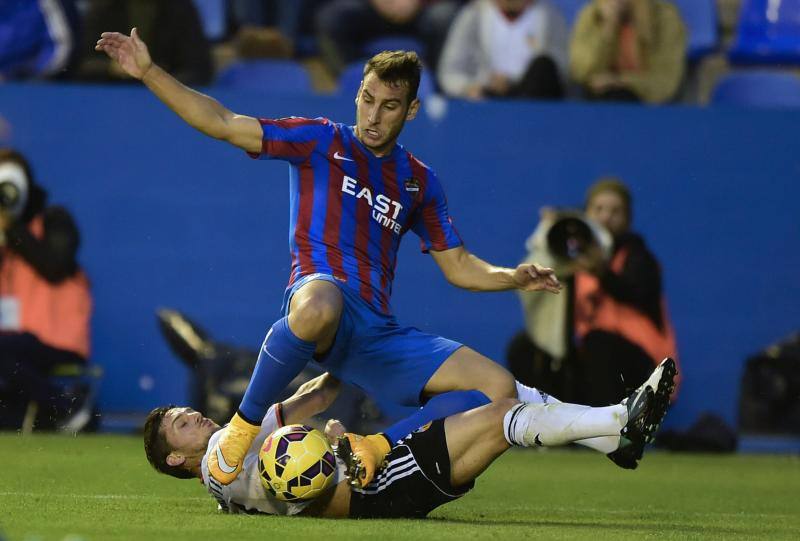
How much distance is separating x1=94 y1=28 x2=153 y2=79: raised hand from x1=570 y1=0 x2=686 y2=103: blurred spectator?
6.68 m

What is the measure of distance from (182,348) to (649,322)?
143 inches

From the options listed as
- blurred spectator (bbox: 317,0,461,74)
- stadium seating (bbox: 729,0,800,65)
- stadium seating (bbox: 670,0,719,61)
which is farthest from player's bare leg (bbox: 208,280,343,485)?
stadium seating (bbox: 729,0,800,65)

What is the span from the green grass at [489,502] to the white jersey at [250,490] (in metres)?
0.10

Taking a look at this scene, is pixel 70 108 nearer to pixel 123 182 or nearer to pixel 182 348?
pixel 123 182

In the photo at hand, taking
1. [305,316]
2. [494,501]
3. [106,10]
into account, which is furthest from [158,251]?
[305,316]

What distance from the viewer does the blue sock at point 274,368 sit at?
6.77 meters

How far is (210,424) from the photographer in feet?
22.9

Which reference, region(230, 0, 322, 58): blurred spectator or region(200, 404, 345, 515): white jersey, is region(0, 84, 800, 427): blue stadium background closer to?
region(230, 0, 322, 58): blurred spectator

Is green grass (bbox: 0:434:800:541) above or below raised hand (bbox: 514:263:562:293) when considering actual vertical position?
below

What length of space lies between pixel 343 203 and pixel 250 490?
1463mm

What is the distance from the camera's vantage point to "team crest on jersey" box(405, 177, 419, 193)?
24.5 feet

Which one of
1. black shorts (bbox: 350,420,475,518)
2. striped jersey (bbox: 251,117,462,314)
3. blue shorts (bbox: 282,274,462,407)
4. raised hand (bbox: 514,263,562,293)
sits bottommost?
black shorts (bbox: 350,420,475,518)

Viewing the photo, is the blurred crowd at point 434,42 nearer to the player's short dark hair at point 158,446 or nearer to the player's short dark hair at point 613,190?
the player's short dark hair at point 613,190

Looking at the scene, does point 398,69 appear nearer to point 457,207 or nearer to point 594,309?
point 457,207
